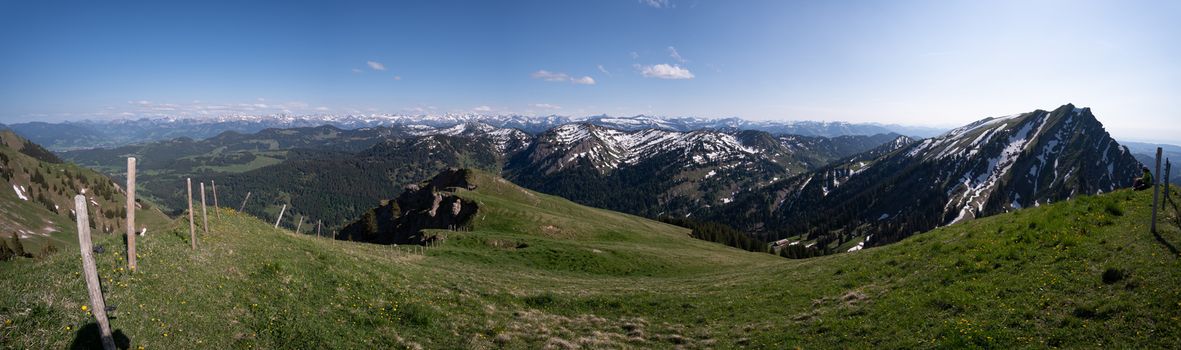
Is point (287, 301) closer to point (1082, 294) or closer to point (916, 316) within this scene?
point (916, 316)

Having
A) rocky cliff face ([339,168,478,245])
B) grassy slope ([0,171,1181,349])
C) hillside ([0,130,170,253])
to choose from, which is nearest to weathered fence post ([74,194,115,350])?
grassy slope ([0,171,1181,349])

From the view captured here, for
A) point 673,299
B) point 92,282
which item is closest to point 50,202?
point 92,282

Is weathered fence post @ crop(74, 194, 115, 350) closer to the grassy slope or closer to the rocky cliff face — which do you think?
the grassy slope

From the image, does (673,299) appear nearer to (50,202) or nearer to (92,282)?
(92,282)

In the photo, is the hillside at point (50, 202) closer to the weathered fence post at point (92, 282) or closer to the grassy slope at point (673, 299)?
the grassy slope at point (673, 299)

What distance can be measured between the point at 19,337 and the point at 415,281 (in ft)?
60.0

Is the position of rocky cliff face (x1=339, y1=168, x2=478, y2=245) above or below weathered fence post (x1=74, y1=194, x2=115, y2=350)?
below

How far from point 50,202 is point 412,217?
141 metres

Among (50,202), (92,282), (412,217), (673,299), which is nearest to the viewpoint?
(92,282)

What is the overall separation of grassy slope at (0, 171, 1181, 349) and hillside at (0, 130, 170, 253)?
123360 millimetres

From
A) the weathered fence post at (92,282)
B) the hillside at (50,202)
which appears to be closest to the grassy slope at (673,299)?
the weathered fence post at (92,282)

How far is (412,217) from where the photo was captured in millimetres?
103250

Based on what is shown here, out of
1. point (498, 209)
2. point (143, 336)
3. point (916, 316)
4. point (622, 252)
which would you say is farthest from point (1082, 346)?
point (498, 209)

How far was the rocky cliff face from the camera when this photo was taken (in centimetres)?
9519
